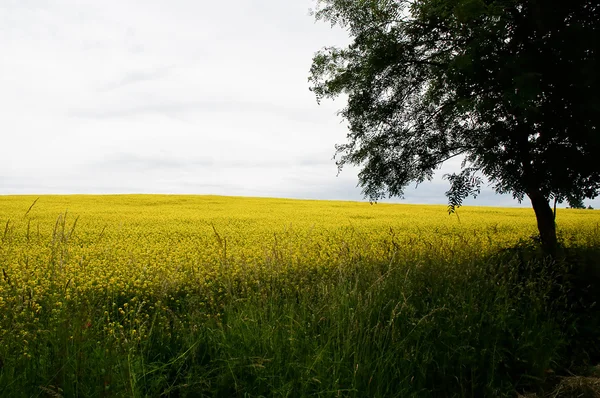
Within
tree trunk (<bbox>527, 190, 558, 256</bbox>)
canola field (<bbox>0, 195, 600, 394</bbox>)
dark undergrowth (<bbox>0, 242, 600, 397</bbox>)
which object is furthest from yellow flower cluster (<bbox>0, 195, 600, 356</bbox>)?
tree trunk (<bbox>527, 190, 558, 256</bbox>)

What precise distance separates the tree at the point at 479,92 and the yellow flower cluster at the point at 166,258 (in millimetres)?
1755

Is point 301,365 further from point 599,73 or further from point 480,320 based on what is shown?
point 599,73

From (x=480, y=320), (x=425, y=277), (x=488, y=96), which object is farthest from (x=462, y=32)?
(x=480, y=320)

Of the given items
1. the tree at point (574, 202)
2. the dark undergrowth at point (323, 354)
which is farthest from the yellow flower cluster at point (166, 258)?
the tree at point (574, 202)

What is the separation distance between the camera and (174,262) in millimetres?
10203

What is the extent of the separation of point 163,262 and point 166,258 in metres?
0.53

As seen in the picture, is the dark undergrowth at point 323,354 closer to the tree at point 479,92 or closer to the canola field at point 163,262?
the canola field at point 163,262

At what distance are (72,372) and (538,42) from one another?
30.8ft

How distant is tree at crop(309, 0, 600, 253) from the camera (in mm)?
8500

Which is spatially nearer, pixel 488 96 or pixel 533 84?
pixel 533 84

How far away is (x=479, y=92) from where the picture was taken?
917cm

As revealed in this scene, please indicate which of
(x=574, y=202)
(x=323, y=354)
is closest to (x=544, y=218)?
(x=574, y=202)

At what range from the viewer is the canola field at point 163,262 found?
4781mm

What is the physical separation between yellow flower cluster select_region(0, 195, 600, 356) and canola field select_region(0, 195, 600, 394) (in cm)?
4
